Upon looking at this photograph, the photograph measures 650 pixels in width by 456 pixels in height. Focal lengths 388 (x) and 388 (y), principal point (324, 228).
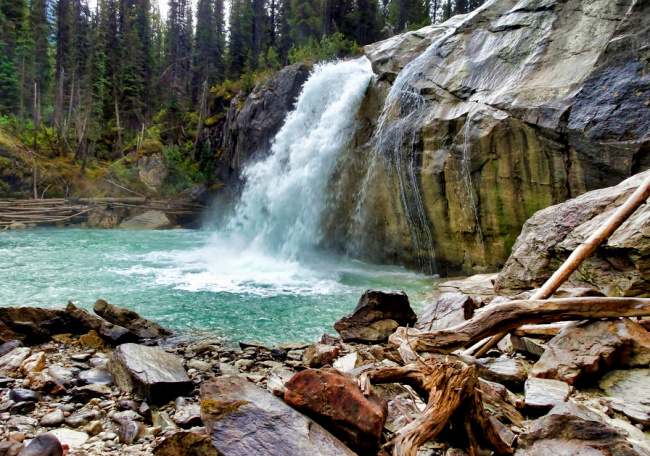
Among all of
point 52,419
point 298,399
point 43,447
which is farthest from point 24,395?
point 298,399

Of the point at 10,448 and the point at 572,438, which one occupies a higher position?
the point at 572,438

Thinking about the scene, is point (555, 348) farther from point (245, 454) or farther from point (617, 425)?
point (245, 454)

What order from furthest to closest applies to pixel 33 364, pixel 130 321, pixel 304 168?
pixel 304 168, pixel 130 321, pixel 33 364

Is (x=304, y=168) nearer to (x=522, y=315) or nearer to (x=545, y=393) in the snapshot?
(x=522, y=315)

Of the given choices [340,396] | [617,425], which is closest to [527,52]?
[617,425]

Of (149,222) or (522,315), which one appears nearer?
(522,315)

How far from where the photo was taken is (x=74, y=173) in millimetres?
26797

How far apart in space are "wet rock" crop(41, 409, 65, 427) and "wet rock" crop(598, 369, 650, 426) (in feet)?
14.3

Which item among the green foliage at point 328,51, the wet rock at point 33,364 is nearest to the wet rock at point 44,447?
the wet rock at point 33,364

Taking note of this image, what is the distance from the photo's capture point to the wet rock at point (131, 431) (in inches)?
119

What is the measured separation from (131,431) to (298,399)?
4.89 ft

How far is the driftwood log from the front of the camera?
228 cm

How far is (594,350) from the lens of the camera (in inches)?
130

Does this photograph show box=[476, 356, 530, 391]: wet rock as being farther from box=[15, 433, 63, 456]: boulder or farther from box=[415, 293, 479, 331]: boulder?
box=[15, 433, 63, 456]: boulder
